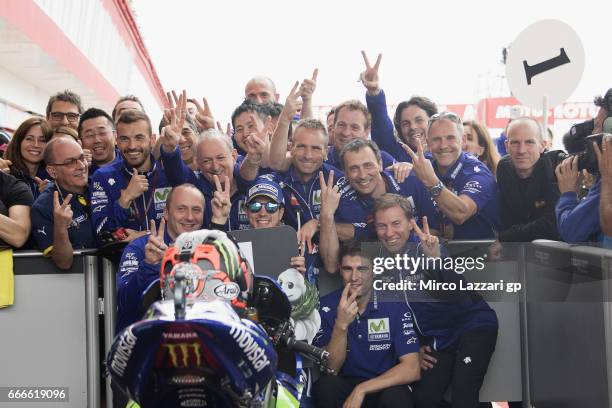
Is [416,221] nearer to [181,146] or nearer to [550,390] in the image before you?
[550,390]

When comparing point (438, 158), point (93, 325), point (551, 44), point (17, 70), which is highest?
point (17, 70)

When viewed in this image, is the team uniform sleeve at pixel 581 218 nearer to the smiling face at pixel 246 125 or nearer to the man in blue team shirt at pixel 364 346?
the man in blue team shirt at pixel 364 346

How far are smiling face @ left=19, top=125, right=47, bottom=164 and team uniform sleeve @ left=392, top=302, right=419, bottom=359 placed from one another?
8.92ft

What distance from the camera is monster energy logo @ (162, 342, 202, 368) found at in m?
1.86

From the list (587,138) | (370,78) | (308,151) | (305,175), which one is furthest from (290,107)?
(587,138)

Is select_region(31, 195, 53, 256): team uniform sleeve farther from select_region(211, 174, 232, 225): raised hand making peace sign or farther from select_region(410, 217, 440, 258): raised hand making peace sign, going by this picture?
select_region(410, 217, 440, 258): raised hand making peace sign

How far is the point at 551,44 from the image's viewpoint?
18.7 ft

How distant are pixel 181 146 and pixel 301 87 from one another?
0.90m

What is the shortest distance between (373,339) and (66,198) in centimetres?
187

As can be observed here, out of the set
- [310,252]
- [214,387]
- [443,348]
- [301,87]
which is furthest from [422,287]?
[214,387]

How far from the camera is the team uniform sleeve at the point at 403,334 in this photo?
3.98m

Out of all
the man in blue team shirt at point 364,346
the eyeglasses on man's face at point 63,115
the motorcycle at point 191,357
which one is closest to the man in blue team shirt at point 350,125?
the man in blue team shirt at point 364,346

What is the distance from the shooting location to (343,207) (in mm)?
4301

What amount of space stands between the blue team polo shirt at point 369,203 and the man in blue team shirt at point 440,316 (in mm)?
109
